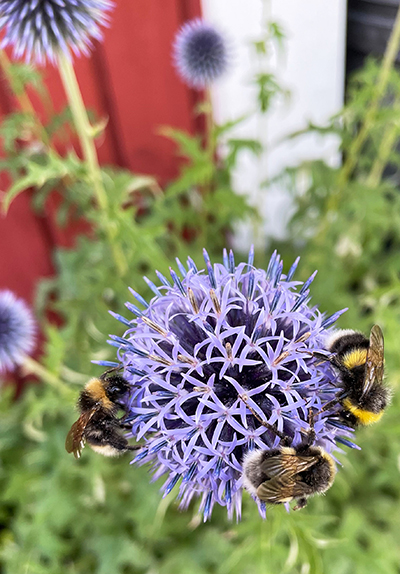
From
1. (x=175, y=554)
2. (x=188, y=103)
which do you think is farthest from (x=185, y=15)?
(x=175, y=554)

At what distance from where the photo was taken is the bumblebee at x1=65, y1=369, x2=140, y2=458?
821 mm

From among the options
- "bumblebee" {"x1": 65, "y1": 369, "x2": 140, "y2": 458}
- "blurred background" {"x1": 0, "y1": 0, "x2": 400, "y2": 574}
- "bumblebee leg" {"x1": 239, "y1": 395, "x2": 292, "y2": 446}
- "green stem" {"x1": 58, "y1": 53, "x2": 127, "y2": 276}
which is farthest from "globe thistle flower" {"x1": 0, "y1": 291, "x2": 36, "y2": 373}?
"bumblebee leg" {"x1": 239, "y1": 395, "x2": 292, "y2": 446}

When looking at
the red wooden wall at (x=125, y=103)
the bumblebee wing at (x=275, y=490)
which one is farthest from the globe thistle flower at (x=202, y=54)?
the bumblebee wing at (x=275, y=490)

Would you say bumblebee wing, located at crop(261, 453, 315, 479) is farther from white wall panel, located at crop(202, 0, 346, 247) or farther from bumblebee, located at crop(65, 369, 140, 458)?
white wall panel, located at crop(202, 0, 346, 247)

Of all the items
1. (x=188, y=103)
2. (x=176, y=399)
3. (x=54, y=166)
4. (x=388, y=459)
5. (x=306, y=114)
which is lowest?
(x=388, y=459)

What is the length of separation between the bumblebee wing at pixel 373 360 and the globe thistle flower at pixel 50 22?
3.11 ft

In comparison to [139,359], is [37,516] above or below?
below

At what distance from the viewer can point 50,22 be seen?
1.13 metres

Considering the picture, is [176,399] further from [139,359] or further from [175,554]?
[175,554]

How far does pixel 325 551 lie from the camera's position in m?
1.46

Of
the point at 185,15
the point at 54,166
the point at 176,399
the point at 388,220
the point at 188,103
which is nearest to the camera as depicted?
the point at 176,399

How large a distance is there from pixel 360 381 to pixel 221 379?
241 mm

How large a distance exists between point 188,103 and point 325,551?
1.80 m

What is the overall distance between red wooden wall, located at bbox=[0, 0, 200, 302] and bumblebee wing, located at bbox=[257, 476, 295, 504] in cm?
160
